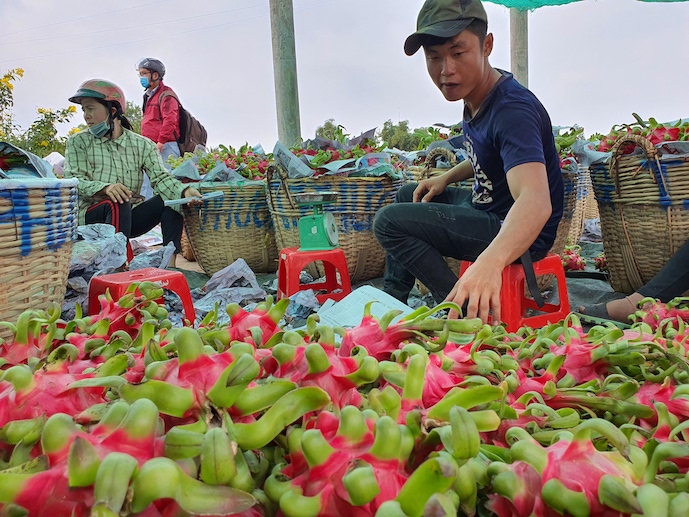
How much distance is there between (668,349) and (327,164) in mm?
2466

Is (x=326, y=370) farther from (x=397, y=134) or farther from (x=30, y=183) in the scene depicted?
(x=397, y=134)

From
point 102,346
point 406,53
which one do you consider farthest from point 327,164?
point 102,346

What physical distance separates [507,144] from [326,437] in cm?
143

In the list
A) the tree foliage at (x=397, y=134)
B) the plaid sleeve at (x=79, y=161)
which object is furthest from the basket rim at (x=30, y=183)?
the tree foliage at (x=397, y=134)

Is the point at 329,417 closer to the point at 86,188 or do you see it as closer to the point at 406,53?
the point at 406,53

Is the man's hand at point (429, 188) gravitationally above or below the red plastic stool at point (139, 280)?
above

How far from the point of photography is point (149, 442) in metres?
0.33

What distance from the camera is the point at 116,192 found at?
9.78 ft

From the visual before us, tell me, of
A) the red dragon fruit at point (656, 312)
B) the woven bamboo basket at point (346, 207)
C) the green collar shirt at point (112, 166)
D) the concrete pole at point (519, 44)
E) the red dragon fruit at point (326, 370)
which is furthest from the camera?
the concrete pole at point (519, 44)

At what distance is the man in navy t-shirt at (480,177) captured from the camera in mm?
1434

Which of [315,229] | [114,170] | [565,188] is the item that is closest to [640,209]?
[565,188]

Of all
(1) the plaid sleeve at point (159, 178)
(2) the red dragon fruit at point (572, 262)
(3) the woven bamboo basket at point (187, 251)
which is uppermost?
(1) the plaid sleeve at point (159, 178)

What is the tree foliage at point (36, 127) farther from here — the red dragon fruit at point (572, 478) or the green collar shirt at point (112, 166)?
the red dragon fruit at point (572, 478)

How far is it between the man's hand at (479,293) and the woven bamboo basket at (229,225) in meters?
2.38
